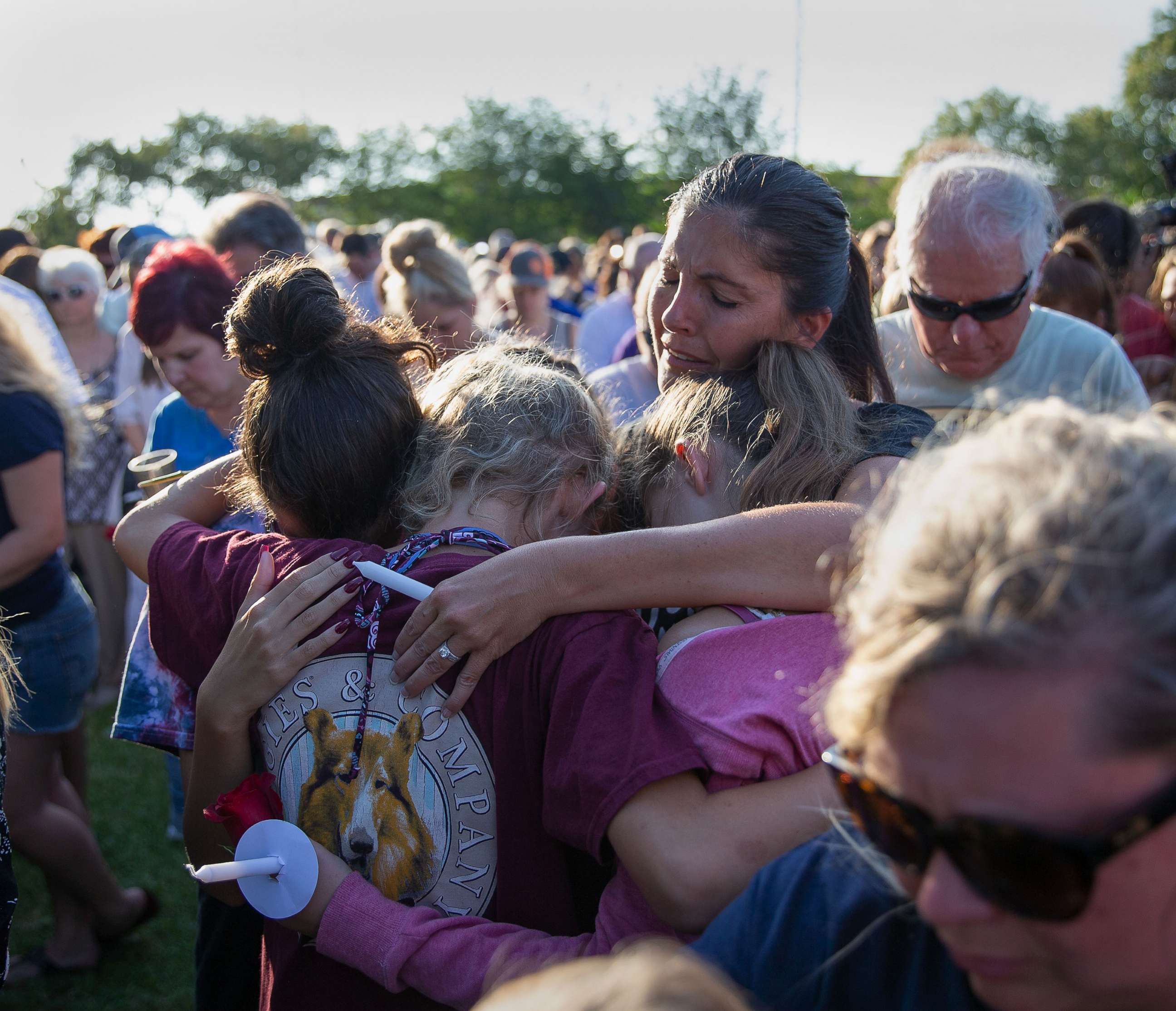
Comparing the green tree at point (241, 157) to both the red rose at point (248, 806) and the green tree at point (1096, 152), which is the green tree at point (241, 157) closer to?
the green tree at point (1096, 152)

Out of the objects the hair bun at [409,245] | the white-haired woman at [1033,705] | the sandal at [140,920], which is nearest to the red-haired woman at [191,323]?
the hair bun at [409,245]

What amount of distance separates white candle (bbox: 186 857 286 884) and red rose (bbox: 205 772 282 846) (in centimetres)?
9

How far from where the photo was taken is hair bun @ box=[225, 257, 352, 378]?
6.01 ft

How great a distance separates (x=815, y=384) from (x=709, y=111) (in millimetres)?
16621

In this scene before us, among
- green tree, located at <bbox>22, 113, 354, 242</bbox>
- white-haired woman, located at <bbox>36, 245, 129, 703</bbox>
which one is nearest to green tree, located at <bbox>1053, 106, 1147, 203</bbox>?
green tree, located at <bbox>22, 113, 354, 242</bbox>

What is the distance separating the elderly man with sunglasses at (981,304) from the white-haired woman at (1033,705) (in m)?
2.03

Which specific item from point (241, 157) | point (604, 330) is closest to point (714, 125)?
point (604, 330)

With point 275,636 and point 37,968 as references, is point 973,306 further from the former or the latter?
point 37,968

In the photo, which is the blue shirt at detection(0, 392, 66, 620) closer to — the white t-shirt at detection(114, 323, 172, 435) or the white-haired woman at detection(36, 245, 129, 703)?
the white t-shirt at detection(114, 323, 172, 435)

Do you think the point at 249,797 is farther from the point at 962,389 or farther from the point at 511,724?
the point at 962,389

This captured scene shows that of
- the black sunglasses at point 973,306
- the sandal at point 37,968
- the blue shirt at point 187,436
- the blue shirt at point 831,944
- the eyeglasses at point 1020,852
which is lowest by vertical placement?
the sandal at point 37,968

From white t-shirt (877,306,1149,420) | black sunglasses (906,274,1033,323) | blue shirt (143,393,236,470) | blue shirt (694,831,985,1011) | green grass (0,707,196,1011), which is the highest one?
black sunglasses (906,274,1033,323)

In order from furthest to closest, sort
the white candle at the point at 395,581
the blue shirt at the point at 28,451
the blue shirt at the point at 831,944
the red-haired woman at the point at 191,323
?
the blue shirt at the point at 28,451, the red-haired woman at the point at 191,323, the white candle at the point at 395,581, the blue shirt at the point at 831,944

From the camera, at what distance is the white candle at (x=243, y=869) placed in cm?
151
